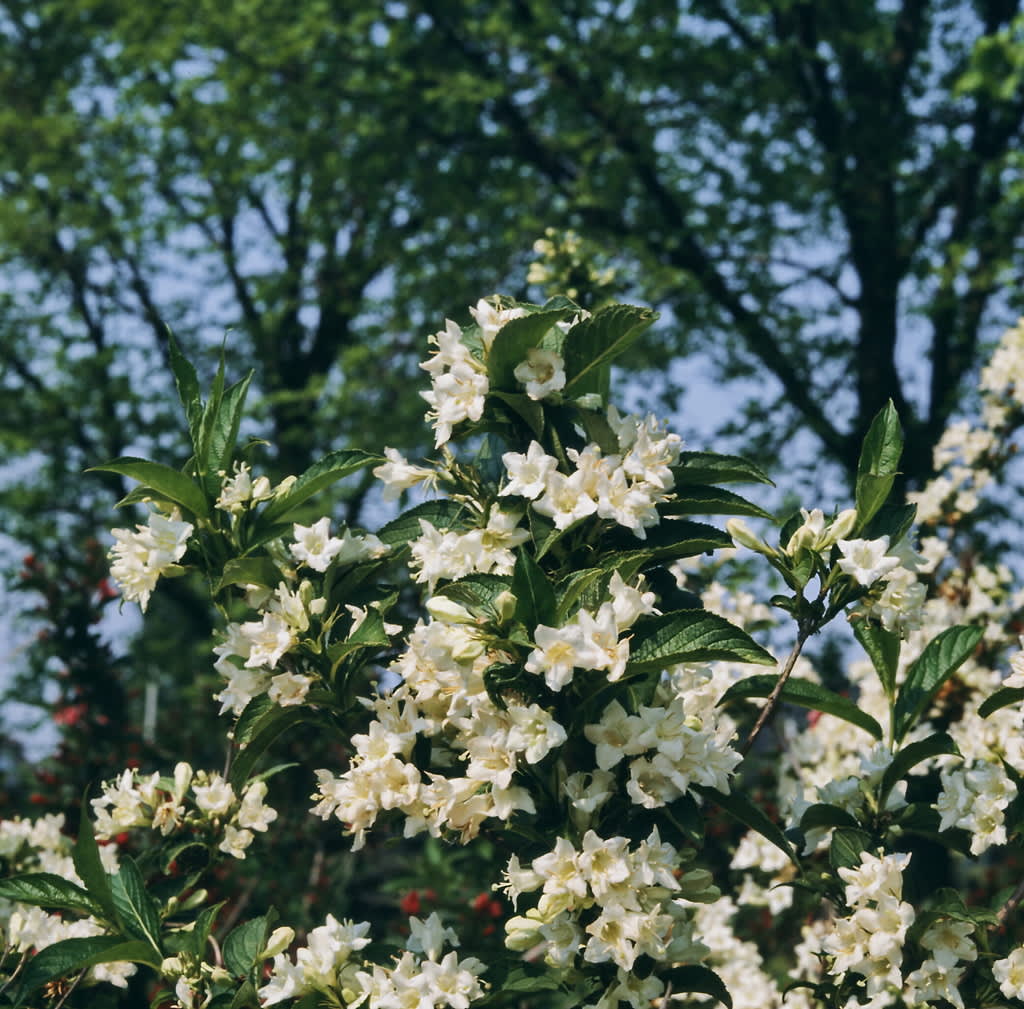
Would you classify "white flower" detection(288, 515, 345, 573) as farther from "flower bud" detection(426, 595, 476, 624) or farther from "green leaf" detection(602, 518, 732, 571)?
"green leaf" detection(602, 518, 732, 571)

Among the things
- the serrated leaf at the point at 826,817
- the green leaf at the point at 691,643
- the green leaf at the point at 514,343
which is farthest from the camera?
the serrated leaf at the point at 826,817

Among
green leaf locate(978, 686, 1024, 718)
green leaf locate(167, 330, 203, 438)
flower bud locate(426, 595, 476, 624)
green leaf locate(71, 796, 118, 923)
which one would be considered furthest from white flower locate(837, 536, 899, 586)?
green leaf locate(71, 796, 118, 923)

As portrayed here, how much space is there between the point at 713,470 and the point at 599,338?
28 centimetres

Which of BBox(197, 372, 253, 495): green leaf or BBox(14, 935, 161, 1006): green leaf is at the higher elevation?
BBox(197, 372, 253, 495): green leaf

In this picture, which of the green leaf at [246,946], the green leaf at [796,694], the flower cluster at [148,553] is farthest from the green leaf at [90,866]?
the green leaf at [796,694]

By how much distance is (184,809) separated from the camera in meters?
2.41

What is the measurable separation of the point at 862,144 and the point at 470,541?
23.0ft

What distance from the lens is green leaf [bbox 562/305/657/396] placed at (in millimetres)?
1726

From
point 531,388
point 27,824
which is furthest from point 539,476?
point 27,824

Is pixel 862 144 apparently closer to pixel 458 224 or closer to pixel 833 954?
pixel 458 224

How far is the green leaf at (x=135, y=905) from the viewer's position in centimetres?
194

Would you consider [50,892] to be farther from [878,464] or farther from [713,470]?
[878,464]

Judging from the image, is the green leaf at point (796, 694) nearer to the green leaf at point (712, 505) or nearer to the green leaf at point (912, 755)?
the green leaf at point (912, 755)

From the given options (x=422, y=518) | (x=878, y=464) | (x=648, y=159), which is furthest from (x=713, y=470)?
(x=648, y=159)
